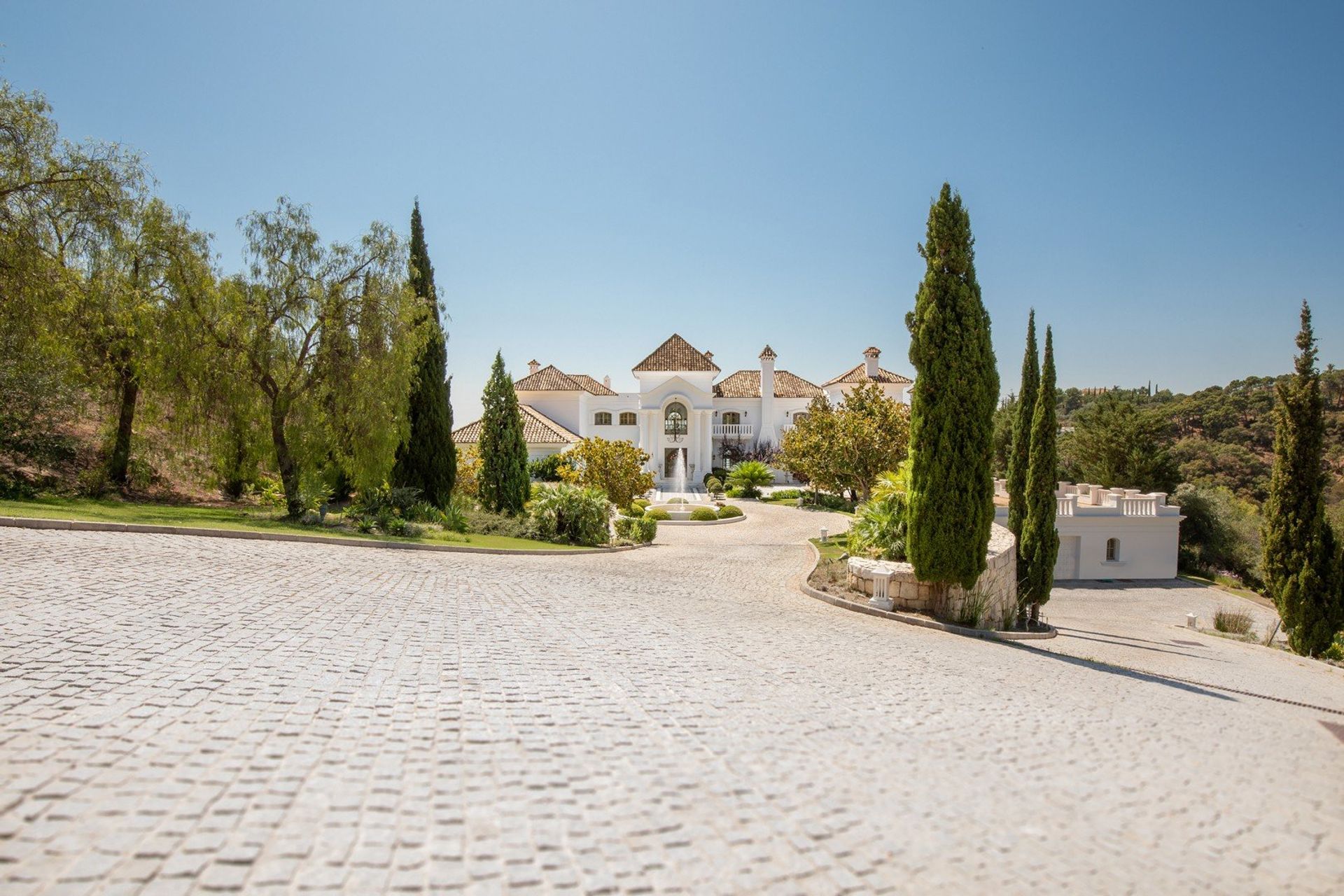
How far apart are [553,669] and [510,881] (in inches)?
124

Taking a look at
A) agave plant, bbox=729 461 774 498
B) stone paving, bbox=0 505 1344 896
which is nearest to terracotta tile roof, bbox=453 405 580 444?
agave plant, bbox=729 461 774 498

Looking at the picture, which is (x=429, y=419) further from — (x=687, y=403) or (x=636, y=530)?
(x=687, y=403)

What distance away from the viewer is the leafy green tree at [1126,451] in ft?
121

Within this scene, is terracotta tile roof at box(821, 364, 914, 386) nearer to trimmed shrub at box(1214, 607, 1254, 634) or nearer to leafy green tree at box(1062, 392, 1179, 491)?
leafy green tree at box(1062, 392, 1179, 491)

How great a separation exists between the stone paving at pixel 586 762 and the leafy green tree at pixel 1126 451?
112 ft

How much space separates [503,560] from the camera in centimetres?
1391

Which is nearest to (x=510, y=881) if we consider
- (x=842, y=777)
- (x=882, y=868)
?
(x=882, y=868)

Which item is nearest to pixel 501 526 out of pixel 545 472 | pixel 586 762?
pixel 586 762

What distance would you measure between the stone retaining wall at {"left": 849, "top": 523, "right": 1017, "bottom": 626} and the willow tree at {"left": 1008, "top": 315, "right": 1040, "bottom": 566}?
3.77 metres

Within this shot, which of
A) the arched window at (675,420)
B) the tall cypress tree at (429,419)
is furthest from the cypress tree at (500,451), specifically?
the arched window at (675,420)

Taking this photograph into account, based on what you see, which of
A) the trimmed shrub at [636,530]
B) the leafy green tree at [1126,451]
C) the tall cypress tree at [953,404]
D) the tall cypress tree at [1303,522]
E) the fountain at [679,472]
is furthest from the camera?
the fountain at [679,472]

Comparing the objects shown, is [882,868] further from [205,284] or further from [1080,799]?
[205,284]

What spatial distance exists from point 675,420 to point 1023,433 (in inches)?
1200

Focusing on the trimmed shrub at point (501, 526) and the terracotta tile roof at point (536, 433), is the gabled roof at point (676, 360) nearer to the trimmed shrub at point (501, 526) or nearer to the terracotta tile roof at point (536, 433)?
the terracotta tile roof at point (536, 433)
